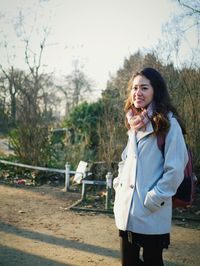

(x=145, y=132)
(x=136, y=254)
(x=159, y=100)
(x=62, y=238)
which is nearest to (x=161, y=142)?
(x=145, y=132)

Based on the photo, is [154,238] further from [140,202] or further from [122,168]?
[122,168]

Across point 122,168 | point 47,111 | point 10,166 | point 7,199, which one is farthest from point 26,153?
point 122,168

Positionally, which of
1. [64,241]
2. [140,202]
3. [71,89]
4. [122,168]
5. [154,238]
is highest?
[71,89]

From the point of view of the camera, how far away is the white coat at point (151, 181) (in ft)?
7.98

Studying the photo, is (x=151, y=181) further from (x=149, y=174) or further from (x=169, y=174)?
(x=169, y=174)

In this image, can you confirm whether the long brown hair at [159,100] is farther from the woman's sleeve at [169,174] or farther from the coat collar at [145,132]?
the woman's sleeve at [169,174]

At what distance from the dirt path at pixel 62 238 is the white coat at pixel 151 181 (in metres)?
2.16

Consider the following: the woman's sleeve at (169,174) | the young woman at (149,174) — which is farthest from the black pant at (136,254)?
the woman's sleeve at (169,174)

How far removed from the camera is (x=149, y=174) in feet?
8.26

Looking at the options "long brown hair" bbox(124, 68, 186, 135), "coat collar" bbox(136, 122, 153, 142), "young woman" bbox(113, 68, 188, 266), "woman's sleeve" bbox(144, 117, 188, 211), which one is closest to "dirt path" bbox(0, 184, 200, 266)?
"young woman" bbox(113, 68, 188, 266)

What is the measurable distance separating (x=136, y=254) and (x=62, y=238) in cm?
298

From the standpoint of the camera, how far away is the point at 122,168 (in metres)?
2.88

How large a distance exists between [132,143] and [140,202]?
472 millimetres

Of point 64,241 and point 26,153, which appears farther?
point 26,153
